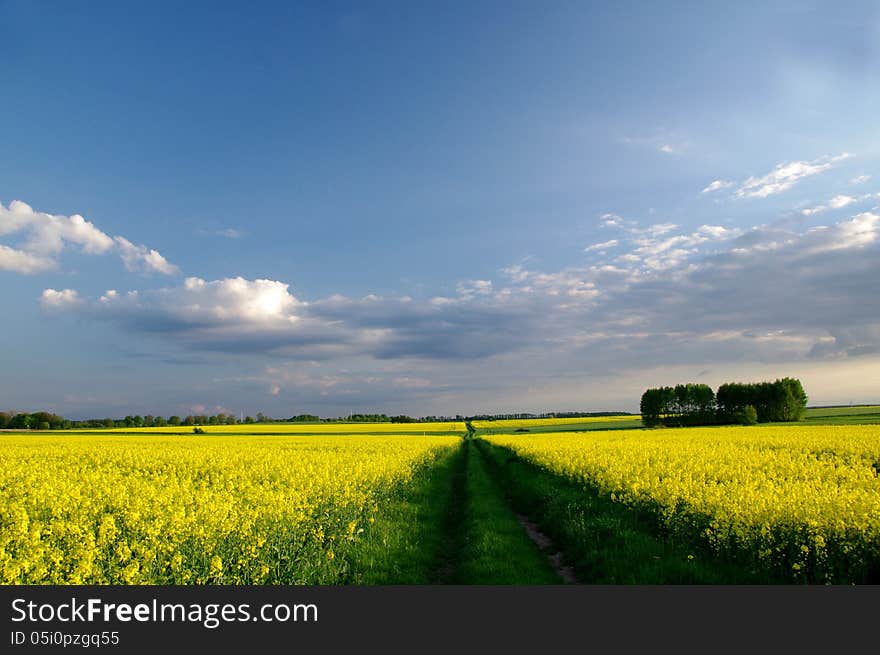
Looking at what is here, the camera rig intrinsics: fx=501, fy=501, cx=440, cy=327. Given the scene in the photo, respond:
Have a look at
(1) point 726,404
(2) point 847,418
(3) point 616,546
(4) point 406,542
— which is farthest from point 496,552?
(1) point 726,404

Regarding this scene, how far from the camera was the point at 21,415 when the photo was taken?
4520 inches

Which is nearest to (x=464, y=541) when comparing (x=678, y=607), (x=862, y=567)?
(x=678, y=607)

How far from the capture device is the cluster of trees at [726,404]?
9212 cm

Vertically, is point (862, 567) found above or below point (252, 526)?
below

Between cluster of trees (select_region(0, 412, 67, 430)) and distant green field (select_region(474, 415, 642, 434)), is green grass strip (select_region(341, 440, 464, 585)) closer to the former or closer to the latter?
distant green field (select_region(474, 415, 642, 434))

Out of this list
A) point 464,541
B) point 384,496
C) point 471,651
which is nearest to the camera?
point 471,651

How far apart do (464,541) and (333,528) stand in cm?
313

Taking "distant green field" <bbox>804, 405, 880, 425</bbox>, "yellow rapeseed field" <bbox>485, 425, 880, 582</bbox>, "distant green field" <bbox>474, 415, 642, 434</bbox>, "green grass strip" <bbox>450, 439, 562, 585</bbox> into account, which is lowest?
"distant green field" <bbox>474, 415, 642, 434</bbox>

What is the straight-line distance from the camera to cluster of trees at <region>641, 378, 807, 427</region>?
92125 mm

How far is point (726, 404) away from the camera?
328 ft

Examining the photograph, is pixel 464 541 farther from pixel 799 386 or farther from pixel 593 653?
pixel 799 386

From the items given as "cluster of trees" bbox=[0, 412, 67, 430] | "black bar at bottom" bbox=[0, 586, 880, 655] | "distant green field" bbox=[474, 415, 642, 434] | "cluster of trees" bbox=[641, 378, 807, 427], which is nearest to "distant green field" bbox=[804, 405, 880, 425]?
"cluster of trees" bbox=[641, 378, 807, 427]

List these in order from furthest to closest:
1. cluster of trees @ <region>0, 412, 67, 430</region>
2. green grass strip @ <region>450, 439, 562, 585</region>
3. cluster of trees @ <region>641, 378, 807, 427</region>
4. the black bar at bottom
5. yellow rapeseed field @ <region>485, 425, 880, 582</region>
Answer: cluster of trees @ <region>0, 412, 67, 430</region>
cluster of trees @ <region>641, 378, 807, 427</region>
green grass strip @ <region>450, 439, 562, 585</region>
yellow rapeseed field @ <region>485, 425, 880, 582</region>
the black bar at bottom

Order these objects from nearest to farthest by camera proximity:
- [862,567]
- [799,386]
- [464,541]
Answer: [862,567] < [464,541] < [799,386]
